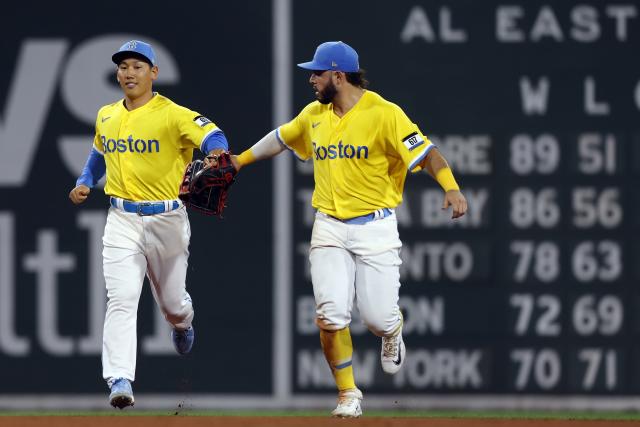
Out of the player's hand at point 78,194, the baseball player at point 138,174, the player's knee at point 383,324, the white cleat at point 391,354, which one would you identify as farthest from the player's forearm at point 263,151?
the white cleat at point 391,354

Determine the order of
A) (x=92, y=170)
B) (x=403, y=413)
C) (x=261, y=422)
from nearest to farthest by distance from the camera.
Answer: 1. (x=261, y=422)
2. (x=92, y=170)
3. (x=403, y=413)

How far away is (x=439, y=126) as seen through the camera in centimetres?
995

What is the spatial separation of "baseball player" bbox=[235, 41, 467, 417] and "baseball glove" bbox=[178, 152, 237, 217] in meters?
0.48

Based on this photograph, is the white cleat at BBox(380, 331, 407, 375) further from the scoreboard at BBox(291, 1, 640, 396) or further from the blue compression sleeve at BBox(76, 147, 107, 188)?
the blue compression sleeve at BBox(76, 147, 107, 188)

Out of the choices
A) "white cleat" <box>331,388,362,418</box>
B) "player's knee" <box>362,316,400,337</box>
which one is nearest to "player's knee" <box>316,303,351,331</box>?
"player's knee" <box>362,316,400,337</box>

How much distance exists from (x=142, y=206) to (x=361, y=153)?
118cm

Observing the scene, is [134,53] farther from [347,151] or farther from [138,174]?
[347,151]

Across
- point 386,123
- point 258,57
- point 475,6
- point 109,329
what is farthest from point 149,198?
point 475,6

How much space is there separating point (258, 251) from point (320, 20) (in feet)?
4.83

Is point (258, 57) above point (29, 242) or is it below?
above

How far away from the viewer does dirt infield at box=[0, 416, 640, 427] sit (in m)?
8.04

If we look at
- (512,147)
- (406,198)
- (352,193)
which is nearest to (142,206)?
(352,193)

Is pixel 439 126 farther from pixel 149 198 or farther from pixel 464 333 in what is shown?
pixel 149 198

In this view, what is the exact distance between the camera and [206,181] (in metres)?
8.43
